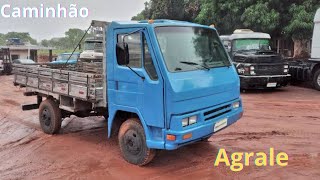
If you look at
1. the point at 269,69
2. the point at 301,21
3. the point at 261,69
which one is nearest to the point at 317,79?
the point at 269,69

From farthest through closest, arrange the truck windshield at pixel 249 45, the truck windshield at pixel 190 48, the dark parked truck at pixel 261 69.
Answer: the truck windshield at pixel 249 45
the dark parked truck at pixel 261 69
the truck windshield at pixel 190 48

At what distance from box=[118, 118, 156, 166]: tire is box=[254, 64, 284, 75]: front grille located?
26.6 feet

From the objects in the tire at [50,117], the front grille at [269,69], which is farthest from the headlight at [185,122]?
the front grille at [269,69]

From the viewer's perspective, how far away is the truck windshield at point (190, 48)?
16.4ft

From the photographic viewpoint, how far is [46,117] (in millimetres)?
7605

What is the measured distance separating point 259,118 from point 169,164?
13.2ft

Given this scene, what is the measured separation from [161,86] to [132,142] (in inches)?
46.9

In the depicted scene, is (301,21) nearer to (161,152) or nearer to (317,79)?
(317,79)

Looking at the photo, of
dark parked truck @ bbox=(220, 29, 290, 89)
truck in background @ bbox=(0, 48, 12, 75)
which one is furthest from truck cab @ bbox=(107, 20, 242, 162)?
truck in background @ bbox=(0, 48, 12, 75)

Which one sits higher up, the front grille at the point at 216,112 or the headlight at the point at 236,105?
the headlight at the point at 236,105

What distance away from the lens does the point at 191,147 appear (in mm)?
6289

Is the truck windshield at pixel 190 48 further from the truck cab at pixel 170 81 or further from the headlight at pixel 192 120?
the headlight at pixel 192 120

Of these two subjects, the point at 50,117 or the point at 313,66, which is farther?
the point at 313,66

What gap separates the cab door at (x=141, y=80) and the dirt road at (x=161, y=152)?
98 cm
